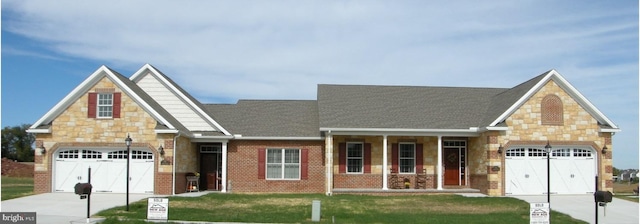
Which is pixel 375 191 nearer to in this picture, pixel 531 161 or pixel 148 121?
pixel 531 161

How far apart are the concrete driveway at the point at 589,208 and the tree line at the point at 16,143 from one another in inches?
2796

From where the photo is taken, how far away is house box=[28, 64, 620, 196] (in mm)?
25875

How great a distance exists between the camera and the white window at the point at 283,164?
29016mm

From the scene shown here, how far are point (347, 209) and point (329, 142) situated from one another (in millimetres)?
6773

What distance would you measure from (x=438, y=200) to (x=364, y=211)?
486 centimetres

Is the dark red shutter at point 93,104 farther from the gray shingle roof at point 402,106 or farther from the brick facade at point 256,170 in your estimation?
the gray shingle roof at point 402,106

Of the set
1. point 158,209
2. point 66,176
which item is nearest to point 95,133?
point 66,176

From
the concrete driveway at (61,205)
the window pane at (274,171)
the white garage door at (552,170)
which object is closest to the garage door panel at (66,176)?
the concrete driveway at (61,205)

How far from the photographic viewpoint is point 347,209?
21.4 metres

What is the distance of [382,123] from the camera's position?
28.1 m

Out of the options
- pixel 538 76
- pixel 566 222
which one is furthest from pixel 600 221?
pixel 538 76

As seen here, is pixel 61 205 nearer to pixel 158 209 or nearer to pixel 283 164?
pixel 158 209

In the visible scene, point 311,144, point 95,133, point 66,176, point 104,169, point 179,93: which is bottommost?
point 66,176

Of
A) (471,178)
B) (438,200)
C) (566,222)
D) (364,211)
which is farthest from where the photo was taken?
(471,178)
